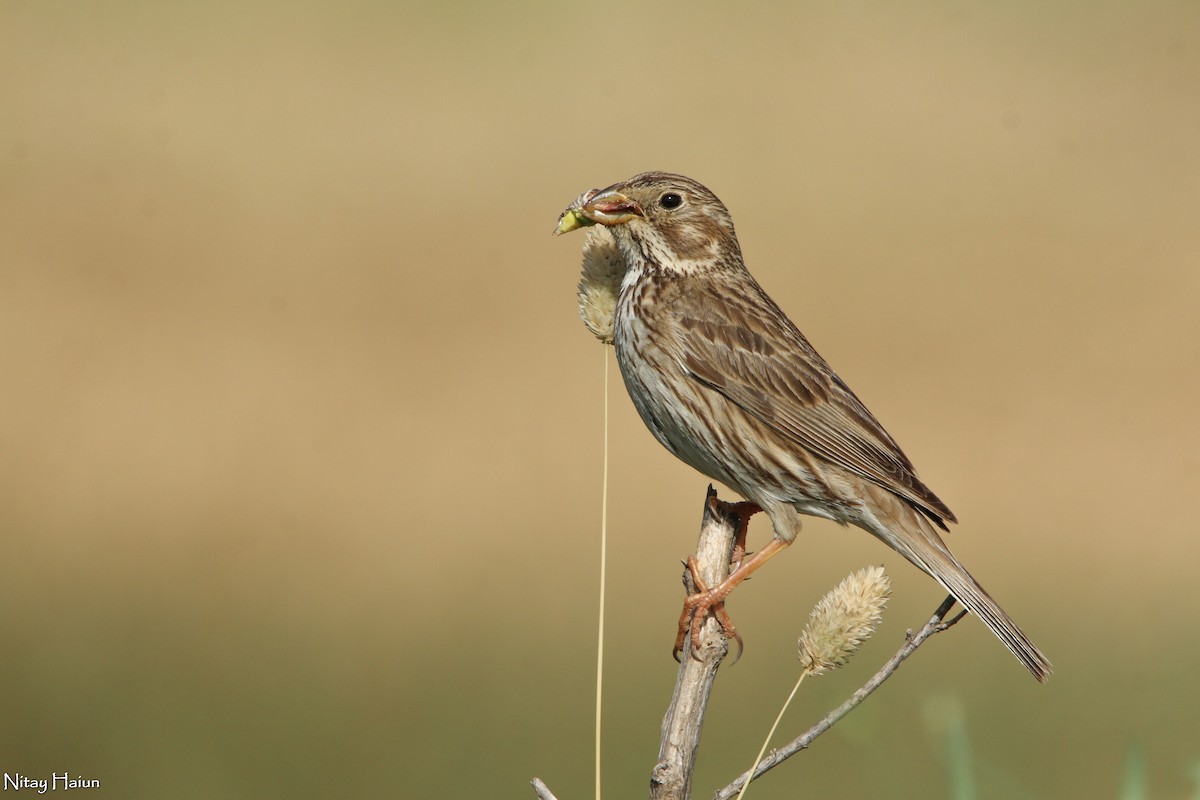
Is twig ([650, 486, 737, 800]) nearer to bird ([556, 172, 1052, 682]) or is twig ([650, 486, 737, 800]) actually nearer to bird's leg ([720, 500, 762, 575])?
bird's leg ([720, 500, 762, 575])

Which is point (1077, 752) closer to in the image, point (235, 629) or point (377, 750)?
point (377, 750)

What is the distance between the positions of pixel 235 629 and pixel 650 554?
2939 millimetres

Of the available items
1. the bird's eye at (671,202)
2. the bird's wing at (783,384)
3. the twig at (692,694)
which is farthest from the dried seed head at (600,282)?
the twig at (692,694)

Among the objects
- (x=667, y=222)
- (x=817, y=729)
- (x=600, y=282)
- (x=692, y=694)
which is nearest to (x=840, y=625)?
(x=817, y=729)

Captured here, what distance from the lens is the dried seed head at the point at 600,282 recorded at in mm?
4309

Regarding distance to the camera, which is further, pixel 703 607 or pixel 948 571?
pixel 948 571

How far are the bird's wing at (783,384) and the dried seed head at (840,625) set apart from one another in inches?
72.3

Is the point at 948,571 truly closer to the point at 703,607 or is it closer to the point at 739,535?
the point at 739,535

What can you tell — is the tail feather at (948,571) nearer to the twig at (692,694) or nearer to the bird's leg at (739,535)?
the bird's leg at (739,535)

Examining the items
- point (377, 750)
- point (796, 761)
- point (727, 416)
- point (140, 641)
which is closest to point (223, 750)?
point (377, 750)

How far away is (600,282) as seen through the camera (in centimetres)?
475

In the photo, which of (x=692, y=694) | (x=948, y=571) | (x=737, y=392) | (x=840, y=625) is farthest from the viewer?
(x=737, y=392)

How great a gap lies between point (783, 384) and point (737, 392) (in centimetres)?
21

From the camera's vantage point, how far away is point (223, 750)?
746 cm
